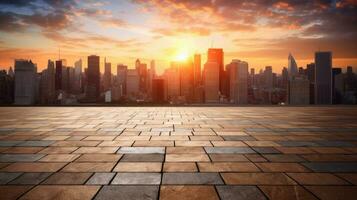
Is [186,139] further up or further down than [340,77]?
further down

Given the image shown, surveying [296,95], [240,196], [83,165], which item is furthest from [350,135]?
[296,95]

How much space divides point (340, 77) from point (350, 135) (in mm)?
143317

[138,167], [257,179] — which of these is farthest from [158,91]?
[257,179]

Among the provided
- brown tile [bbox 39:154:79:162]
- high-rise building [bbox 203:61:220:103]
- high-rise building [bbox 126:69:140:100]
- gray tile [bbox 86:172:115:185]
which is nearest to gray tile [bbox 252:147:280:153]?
gray tile [bbox 86:172:115:185]

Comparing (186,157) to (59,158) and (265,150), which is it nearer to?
(265,150)

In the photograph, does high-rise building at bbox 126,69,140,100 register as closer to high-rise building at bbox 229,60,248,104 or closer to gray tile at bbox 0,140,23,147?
high-rise building at bbox 229,60,248,104

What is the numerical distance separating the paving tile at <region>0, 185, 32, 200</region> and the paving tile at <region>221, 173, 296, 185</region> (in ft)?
8.69

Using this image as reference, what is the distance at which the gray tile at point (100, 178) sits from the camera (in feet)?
13.3

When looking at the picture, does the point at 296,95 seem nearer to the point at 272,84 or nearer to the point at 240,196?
the point at 272,84

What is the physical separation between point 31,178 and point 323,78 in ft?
473

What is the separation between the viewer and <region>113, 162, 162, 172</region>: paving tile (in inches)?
183

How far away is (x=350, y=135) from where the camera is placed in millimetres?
8133

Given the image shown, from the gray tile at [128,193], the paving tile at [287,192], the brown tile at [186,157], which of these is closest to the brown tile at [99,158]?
the brown tile at [186,157]

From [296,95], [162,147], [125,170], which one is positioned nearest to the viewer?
[125,170]
